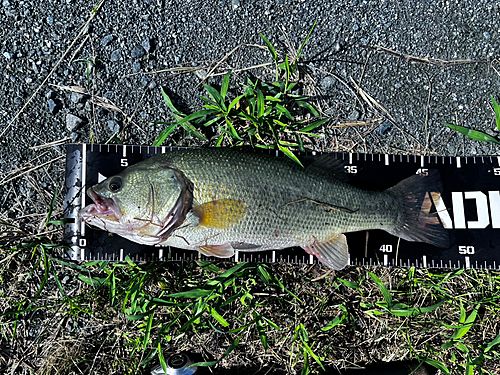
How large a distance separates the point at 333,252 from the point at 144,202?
1.80m

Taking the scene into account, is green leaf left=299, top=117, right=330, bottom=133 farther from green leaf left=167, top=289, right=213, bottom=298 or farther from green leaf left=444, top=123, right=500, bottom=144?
green leaf left=167, top=289, right=213, bottom=298

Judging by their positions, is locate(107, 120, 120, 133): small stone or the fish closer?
the fish

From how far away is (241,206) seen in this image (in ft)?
9.41

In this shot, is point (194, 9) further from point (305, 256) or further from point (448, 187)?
point (448, 187)

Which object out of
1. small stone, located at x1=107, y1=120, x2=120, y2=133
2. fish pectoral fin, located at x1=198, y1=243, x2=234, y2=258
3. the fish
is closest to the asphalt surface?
small stone, located at x1=107, y1=120, x2=120, y2=133

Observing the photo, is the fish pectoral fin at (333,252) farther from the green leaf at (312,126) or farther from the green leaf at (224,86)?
the green leaf at (224,86)

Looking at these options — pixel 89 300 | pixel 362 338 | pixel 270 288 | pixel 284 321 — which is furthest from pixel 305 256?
pixel 89 300

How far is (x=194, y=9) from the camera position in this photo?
3701 millimetres

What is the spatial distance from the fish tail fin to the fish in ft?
0.03

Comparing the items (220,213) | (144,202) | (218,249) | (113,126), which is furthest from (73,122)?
(218,249)

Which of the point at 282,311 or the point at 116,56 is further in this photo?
the point at 116,56

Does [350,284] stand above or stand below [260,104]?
below

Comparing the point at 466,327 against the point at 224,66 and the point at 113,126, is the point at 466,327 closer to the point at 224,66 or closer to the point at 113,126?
the point at 224,66

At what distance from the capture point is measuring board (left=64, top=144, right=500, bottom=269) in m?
3.34
